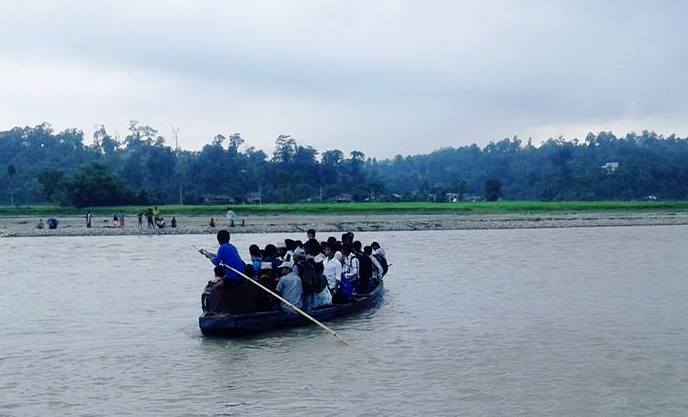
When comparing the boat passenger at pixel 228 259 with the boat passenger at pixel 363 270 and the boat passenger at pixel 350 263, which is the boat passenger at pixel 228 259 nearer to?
the boat passenger at pixel 350 263

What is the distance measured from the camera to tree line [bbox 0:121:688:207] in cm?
7732

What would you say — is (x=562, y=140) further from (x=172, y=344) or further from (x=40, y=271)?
(x=172, y=344)

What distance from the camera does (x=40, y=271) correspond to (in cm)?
2822

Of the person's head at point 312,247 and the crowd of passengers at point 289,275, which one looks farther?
the person's head at point 312,247

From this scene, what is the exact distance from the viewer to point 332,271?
16016 millimetres

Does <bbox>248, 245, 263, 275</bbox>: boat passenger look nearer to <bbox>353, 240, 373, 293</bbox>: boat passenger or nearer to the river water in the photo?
the river water

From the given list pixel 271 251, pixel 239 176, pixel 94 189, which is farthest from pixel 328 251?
pixel 239 176

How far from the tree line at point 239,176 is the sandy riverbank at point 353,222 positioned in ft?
36.8

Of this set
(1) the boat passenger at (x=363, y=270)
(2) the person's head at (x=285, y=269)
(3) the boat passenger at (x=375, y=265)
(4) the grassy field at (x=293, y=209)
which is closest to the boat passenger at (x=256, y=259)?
(2) the person's head at (x=285, y=269)

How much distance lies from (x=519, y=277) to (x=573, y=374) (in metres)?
13.0

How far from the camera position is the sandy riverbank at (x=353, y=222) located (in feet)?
166

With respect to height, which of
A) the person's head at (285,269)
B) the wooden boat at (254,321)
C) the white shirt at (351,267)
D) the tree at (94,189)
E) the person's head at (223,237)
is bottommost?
the wooden boat at (254,321)

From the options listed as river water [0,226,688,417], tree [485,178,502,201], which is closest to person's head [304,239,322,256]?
river water [0,226,688,417]

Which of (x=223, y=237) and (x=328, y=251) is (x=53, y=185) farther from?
(x=223, y=237)
